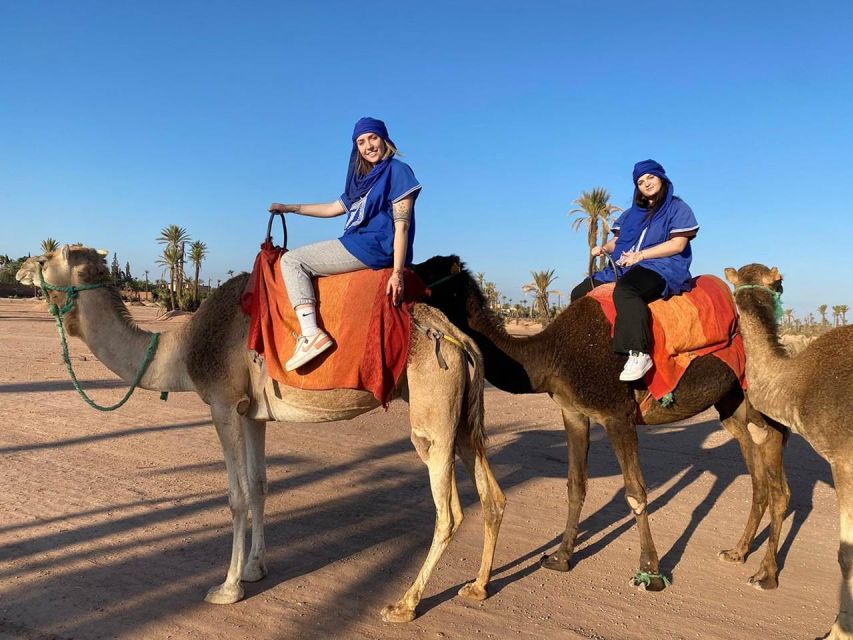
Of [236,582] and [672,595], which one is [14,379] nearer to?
[236,582]

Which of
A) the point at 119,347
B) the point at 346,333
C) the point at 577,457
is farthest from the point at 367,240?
the point at 577,457

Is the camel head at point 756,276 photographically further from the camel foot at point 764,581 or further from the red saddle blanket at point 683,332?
the camel foot at point 764,581

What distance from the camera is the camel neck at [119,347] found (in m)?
4.85

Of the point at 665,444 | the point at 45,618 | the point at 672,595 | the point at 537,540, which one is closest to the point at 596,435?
the point at 665,444

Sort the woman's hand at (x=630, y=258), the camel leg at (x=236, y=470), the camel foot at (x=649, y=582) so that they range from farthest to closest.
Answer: the woman's hand at (x=630, y=258), the camel foot at (x=649, y=582), the camel leg at (x=236, y=470)

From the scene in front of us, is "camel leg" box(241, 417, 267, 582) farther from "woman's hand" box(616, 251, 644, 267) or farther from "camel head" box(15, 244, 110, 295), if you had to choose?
"woman's hand" box(616, 251, 644, 267)

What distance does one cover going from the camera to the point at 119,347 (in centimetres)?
487

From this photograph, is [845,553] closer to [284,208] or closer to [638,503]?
[638,503]

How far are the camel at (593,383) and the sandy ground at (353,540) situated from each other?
0.29 metres

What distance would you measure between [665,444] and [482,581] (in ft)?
22.5

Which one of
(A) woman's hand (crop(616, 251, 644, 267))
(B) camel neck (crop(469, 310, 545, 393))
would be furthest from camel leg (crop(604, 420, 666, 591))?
(A) woman's hand (crop(616, 251, 644, 267))

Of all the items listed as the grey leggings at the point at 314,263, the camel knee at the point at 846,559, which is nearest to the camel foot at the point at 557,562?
the camel knee at the point at 846,559

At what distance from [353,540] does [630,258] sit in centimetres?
345

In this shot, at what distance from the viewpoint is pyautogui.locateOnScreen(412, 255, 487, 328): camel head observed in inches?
207
